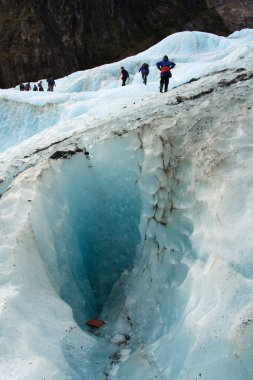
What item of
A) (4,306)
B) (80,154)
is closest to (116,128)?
(80,154)

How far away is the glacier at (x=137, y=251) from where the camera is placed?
439cm

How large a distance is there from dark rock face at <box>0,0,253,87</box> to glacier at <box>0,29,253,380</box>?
3970cm

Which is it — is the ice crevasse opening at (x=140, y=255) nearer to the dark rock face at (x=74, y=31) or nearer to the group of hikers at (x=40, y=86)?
the group of hikers at (x=40, y=86)

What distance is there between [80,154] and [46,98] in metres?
10.6

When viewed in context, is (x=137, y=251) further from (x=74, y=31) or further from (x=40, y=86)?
(x=74, y=31)

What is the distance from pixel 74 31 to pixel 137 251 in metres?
47.7

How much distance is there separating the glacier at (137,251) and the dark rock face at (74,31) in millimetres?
39698

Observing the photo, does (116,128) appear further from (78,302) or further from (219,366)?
(219,366)

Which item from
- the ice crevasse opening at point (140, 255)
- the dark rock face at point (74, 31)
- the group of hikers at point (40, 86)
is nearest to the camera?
the ice crevasse opening at point (140, 255)

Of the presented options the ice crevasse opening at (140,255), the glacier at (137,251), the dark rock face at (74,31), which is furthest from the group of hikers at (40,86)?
the dark rock face at (74,31)

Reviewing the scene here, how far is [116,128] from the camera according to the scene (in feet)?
27.5

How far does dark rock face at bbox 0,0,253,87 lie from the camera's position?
46.0 meters

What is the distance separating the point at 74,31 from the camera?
165ft

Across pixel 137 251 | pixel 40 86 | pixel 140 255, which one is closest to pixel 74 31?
pixel 40 86
